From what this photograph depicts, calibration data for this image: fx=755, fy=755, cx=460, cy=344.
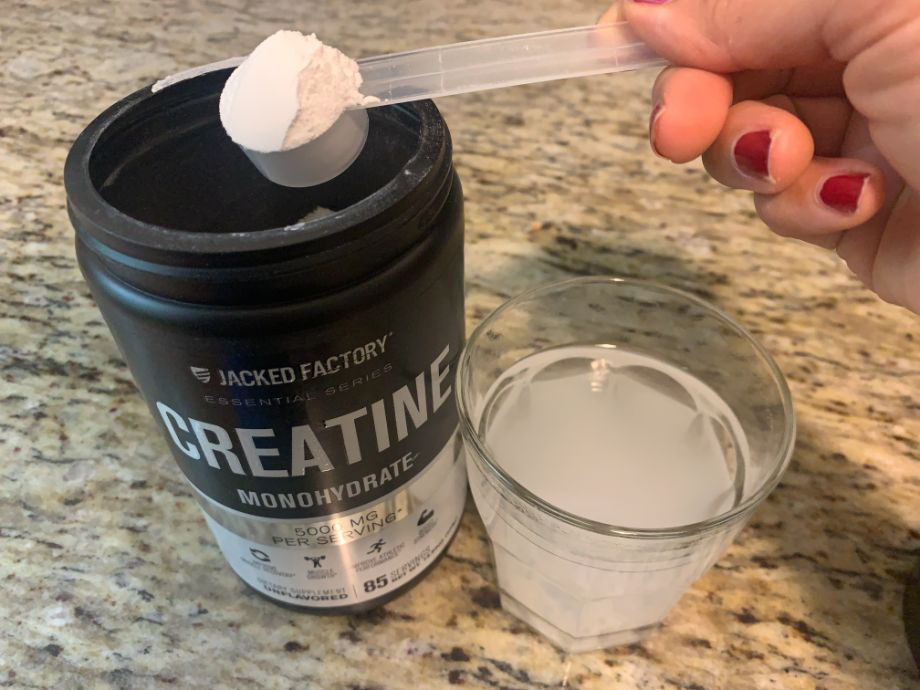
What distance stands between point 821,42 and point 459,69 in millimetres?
179

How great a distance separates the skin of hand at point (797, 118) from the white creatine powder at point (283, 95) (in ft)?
0.53

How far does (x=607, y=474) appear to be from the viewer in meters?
0.44

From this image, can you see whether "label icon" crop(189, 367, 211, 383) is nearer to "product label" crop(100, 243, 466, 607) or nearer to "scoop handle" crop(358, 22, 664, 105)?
"product label" crop(100, 243, 466, 607)

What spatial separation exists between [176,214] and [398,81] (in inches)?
5.8

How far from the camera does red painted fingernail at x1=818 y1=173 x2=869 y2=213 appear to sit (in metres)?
0.40

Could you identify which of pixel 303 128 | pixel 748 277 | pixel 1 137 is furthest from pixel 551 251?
pixel 1 137

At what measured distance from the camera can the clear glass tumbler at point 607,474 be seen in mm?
386

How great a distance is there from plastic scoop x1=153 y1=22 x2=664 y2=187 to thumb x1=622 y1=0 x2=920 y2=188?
0.02 m

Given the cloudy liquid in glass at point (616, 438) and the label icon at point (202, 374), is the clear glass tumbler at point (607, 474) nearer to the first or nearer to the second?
the cloudy liquid in glass at point (616, 438)

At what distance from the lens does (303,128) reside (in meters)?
0.32

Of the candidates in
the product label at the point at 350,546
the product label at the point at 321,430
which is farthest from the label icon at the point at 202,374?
the product label at the point at 350,546

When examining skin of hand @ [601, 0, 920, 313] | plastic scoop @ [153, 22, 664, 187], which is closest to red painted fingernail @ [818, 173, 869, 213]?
skin of hand @ [601, 0, 920, 313]

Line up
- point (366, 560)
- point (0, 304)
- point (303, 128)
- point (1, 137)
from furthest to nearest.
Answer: point (1, 137) → point (0, 304) → point (366, 560) → point (303, 128)

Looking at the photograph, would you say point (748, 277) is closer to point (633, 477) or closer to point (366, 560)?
point (633, 477)
